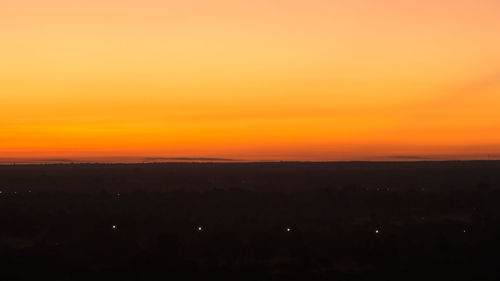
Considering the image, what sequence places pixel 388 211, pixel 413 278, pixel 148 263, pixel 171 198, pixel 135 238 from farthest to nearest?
1. pixel 171 198
2. pixel 388 211
3. pixel 135 238
4. pixel 148 263
5. pixel 413 278

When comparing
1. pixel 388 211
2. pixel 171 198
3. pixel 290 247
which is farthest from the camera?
pixel 171 198

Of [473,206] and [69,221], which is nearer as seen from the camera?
[69,221]

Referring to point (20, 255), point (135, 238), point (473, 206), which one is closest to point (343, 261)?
point (135, 238)

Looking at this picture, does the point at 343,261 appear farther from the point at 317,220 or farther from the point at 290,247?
the point at 317,220

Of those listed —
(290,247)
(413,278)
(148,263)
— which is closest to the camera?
(413,278)

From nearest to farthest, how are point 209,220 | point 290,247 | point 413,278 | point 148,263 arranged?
point 413,278, point 148,263, point 290,247, point 209,220

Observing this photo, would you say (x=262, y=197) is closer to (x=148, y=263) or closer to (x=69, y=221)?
(x=69, y=221)

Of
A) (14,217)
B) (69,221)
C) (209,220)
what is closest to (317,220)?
(209,220)

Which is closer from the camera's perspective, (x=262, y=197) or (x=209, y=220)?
(x=209, y=220)
